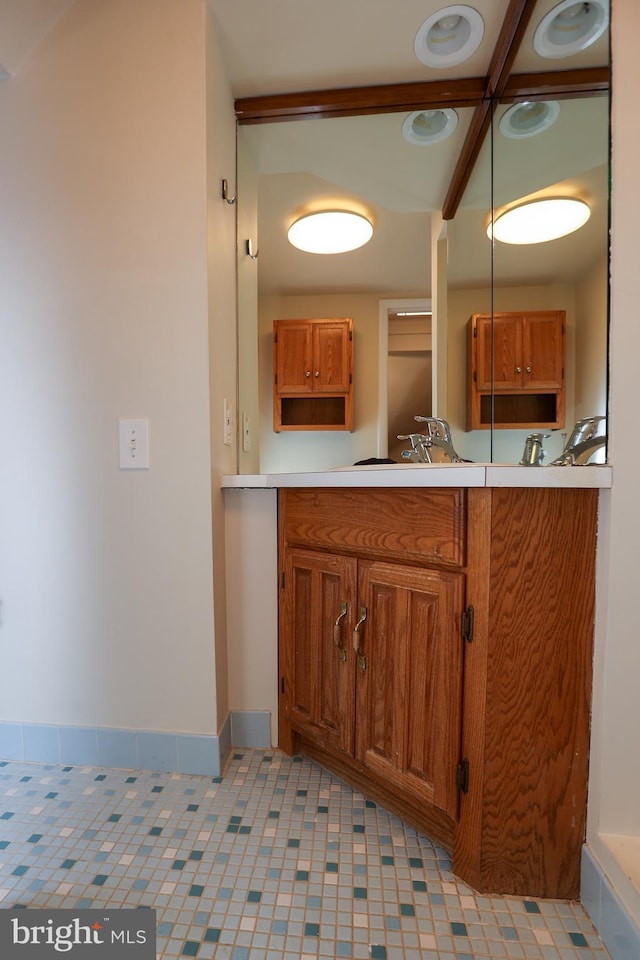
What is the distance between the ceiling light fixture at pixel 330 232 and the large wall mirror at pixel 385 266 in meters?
0.03

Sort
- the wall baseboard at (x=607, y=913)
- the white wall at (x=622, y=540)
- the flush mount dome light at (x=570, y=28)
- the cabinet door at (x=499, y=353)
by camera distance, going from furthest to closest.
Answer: the cabinet door at (x=499, y=353)
the flush mount dome light at (x=570, y=28)
the white wall at (x=622, y=540)
the wall baseboard at (x=607, y=913)

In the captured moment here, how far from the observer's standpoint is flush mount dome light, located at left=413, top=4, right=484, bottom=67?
1.19 m

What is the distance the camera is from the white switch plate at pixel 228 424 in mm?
1326

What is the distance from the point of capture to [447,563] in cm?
88

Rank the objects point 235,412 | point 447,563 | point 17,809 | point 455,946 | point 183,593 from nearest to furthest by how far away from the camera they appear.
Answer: point 455,946
point 447,563
point 17,809
point 183,593
point 235,412

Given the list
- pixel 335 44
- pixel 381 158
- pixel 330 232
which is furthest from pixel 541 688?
pixel 335 44

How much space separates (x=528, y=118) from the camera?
50.3 inches

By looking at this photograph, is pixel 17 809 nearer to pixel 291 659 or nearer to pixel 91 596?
pixel 91 596

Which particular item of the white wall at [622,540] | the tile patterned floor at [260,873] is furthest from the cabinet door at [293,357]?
the tile patterned floor at [260,873]

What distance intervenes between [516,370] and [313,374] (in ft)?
2.12

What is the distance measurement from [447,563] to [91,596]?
1.01 metres

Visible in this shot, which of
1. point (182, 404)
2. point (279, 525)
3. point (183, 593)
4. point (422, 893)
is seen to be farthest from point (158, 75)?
point (422, 893)

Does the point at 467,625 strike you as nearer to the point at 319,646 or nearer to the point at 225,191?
the point at 319,646

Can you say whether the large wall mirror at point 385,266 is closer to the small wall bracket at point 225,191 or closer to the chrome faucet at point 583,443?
the small wall bracket at point 225,191
